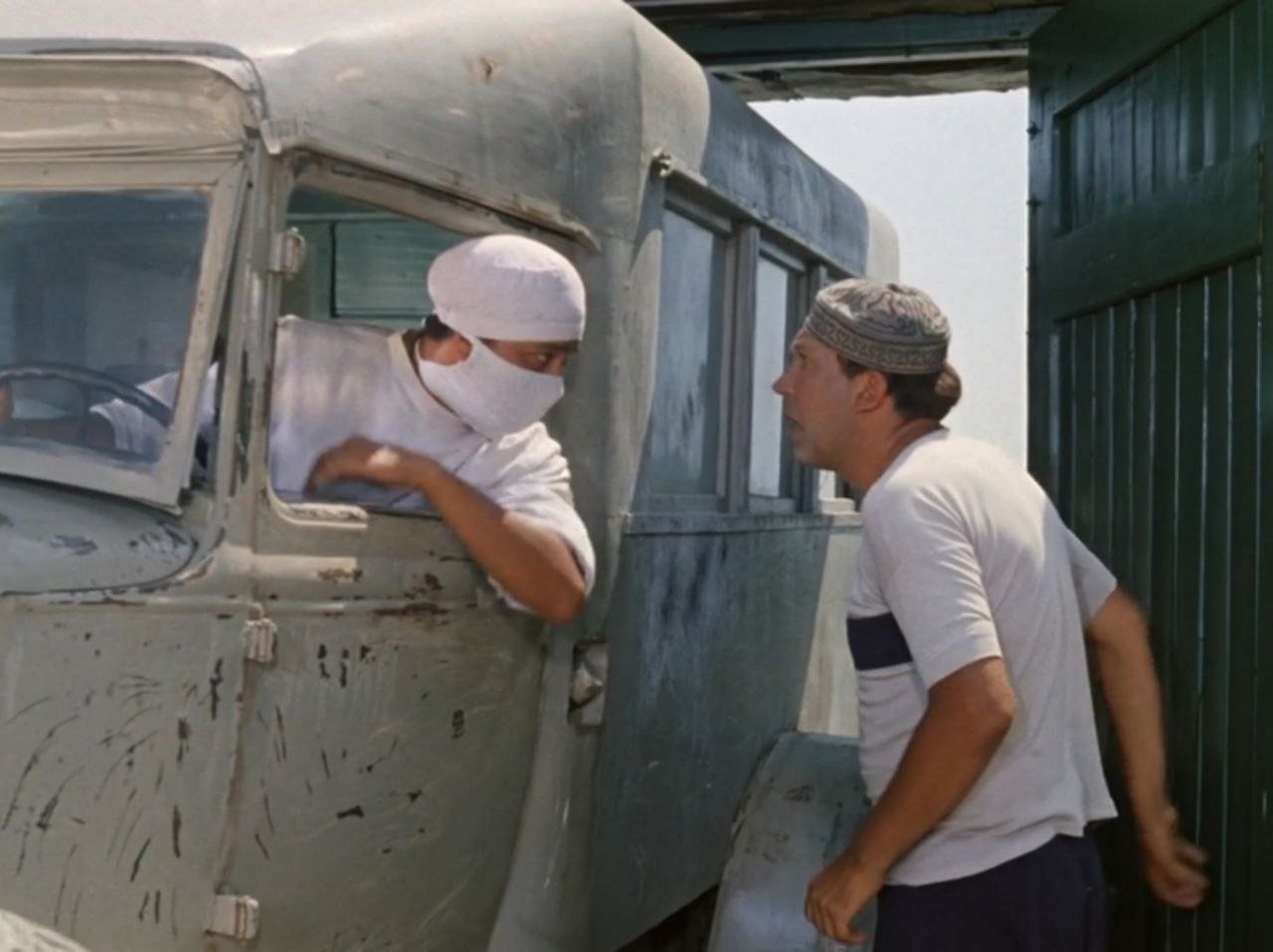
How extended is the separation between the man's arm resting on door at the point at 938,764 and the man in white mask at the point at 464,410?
2.55ft

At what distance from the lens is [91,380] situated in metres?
3.24

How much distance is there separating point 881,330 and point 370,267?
1562 mm

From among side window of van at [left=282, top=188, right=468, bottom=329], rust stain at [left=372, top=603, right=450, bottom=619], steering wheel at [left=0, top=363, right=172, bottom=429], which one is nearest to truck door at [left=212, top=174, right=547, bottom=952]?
rust stain at [left=372, top=603, right=450, bottom=619]

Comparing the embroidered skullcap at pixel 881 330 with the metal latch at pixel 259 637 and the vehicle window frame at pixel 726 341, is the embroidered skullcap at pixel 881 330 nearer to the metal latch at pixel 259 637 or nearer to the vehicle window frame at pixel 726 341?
the metal latch at pixel 259 637

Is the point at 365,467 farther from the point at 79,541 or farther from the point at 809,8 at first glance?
the point at 809,8

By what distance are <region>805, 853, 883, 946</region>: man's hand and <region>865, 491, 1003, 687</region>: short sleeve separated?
→ 31 centimetres

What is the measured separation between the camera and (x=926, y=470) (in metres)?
3.25

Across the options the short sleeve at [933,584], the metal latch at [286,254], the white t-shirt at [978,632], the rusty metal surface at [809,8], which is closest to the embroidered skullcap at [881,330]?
the white t-shirt at [978,632]

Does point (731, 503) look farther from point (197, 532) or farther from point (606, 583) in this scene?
point (197, 532)

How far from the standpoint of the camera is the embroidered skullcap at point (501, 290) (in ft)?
11.4

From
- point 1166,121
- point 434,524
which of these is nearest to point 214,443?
point 434,524

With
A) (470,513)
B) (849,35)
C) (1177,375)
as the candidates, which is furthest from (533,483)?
(849,35)

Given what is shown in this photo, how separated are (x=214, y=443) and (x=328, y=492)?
0.30 m

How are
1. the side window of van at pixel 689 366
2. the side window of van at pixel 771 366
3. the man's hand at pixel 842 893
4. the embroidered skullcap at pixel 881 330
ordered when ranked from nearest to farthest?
1. the man's hand at pixel 842 893
2. the embroidered skullcap at pixel 881 330
3. the side window of van at pixel 689 366
4. the side window of van at pixel 771 366
